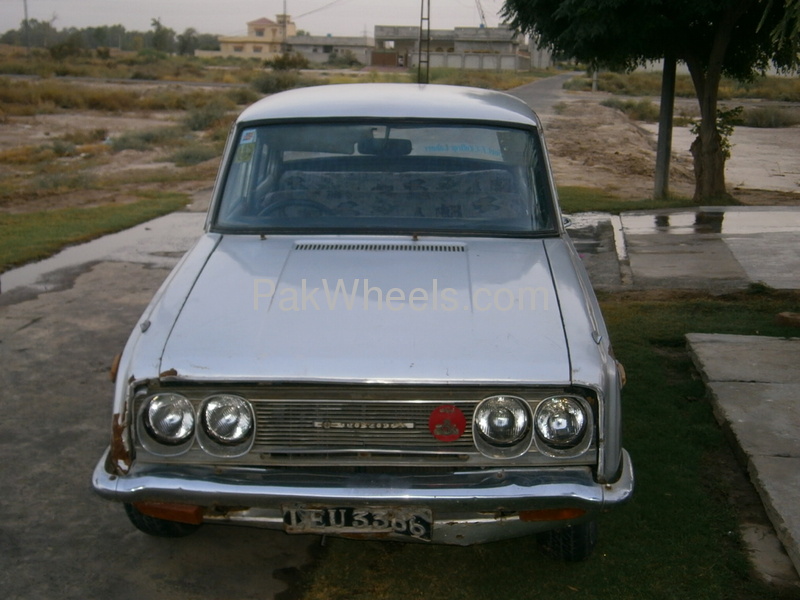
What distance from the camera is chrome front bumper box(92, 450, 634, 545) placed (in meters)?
2.90

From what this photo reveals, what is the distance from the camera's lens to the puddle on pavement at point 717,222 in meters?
10.2

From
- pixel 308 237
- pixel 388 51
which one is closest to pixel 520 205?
pixel 308 237

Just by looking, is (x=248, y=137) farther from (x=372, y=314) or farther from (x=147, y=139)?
(x=147, y=139)

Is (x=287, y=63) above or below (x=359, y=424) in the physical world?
above

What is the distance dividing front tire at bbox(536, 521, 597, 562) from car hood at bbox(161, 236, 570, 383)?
30.8 inches

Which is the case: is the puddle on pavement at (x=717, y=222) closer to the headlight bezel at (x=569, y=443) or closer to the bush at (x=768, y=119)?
the headlight bezel at (x=569, y=443)

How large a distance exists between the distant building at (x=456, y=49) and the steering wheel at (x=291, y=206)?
Answer: 83.0m

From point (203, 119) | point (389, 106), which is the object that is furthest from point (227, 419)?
point (203, 119)

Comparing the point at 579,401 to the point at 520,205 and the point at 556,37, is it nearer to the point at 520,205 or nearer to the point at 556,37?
the point at 520,205

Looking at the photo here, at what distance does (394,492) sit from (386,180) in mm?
1811

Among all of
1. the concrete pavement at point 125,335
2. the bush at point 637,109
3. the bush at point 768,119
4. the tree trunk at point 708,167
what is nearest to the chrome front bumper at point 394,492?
the concrete pavement at point 125,335

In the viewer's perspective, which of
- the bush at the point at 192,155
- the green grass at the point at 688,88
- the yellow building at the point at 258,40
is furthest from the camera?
the yellow building at the point at 258,40

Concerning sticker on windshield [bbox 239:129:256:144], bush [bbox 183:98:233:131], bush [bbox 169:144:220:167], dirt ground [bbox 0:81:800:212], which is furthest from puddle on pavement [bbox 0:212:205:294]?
bush [bbox 183:98:233:131]

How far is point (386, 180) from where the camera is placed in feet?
14.0
